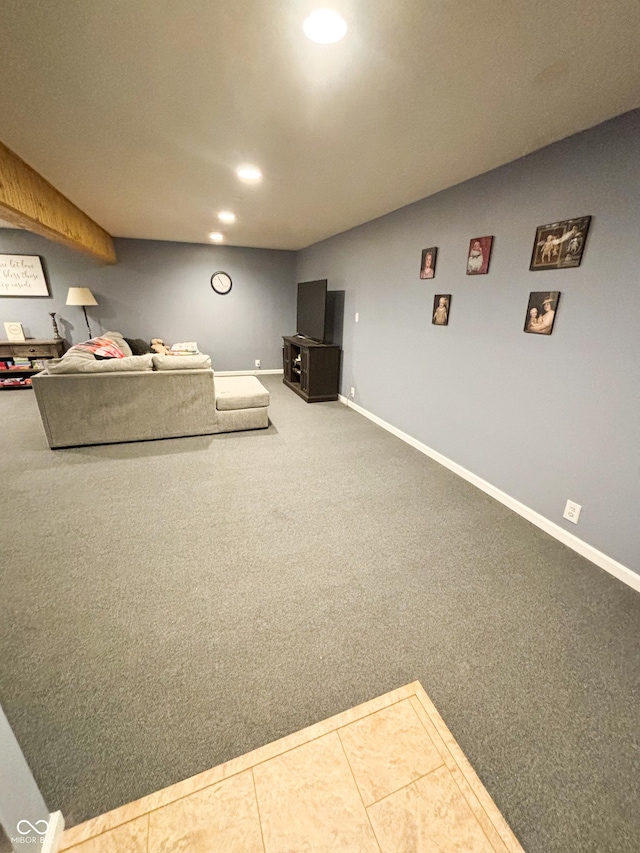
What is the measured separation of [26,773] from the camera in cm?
81

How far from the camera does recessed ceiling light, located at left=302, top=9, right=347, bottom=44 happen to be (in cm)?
113

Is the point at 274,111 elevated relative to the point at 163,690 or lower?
elevated

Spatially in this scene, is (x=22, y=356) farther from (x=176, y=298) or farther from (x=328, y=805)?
(x=328, y=805)

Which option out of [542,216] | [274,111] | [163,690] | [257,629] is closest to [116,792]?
[163,690]

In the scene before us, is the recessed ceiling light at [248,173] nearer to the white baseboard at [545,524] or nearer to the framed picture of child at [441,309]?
the framed picture of child at [441,309]

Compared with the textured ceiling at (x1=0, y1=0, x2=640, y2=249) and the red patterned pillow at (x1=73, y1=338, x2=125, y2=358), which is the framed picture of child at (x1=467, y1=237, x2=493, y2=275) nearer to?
the textured ceiling at (x1=0, y1=0, x2=640, y2=249)

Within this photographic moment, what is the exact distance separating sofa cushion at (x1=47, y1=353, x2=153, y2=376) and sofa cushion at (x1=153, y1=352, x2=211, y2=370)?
8cm

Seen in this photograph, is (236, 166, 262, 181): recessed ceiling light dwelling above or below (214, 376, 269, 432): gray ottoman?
above

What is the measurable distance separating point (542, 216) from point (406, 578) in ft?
7.56

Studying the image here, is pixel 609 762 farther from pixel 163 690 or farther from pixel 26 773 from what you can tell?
pixel 26 773

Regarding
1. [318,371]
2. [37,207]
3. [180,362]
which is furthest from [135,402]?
[318,371]

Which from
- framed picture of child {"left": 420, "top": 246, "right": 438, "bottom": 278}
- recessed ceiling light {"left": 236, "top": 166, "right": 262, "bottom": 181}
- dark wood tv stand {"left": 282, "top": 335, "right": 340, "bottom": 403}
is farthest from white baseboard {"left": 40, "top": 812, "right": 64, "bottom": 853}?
dark wood tv stand {"left": 282, "top": 335, "right": 340, "bottom": 403}

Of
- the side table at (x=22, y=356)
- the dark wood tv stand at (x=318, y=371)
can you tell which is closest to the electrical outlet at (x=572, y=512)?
the dark wood tv stand at (x=318, y=371)

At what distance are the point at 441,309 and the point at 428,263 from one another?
1.53 ft
